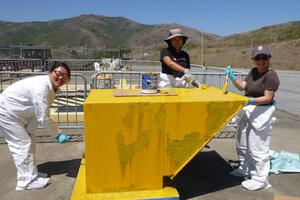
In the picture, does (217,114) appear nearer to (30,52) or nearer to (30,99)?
(30,99)

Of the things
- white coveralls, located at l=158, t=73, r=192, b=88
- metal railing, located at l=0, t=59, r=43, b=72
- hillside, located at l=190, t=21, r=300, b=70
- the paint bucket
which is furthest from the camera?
hillside, located at l=190, t=21, r=300, b=70

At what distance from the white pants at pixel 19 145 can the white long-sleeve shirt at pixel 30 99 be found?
8 cm

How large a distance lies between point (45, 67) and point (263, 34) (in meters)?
59.3

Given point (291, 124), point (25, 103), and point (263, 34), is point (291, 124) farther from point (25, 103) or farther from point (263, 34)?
point (263, 34)

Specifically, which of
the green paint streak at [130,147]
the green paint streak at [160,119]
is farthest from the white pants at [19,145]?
the green paint streak at [160,119]

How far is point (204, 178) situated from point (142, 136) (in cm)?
148

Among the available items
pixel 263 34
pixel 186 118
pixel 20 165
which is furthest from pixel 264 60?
pixel 263 34

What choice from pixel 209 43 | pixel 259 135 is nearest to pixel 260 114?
pixel 259 135

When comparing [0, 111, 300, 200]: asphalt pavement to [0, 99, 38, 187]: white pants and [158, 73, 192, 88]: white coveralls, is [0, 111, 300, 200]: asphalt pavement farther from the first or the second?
[158, 73, 192, 88]: white coveralls

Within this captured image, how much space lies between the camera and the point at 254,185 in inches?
188

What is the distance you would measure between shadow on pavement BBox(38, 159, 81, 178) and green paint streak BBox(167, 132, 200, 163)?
162 cm

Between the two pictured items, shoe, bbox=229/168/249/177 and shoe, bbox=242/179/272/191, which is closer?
shoe, bbox=242/179/272/191

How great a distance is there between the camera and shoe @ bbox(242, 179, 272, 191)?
4.75m

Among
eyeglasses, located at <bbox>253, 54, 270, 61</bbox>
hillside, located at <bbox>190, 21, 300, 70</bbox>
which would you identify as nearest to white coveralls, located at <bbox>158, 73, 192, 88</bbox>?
eyeglasses, located at <bbox>253, 54, 270, 61</bbox>
